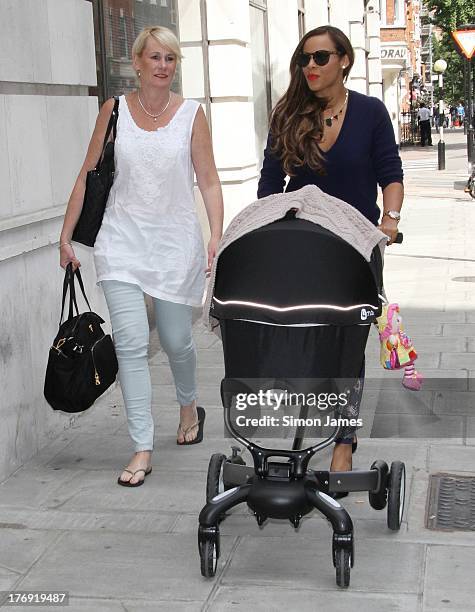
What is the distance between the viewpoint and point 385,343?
458 cm

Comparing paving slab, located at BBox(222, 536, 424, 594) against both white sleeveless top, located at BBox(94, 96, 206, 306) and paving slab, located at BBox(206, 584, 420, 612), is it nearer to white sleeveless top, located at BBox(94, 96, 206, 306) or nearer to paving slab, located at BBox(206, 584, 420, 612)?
paving slab, located at BBox(206, 584, 420, 612)

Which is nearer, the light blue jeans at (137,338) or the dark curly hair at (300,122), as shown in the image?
the dark curly hair at (300,122)

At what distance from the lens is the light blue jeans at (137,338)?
5.17m

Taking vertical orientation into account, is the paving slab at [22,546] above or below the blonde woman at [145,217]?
below

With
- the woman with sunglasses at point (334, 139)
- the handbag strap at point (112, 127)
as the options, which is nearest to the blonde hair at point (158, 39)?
the handbag strap at point (112, 127)

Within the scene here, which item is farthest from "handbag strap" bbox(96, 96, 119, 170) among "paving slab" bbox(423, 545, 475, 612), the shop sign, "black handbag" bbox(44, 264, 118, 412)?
the shop sign

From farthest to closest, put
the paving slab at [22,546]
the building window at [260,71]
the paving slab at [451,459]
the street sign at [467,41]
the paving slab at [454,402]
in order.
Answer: the street sign at [467,41], the building window at [260,71], the paving slab at [454,402], the paving slab at [451,459], the paving slab at [22,546]

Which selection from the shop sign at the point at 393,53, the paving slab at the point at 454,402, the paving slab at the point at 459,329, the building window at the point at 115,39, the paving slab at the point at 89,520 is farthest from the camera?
the shop sign at the point at 393,53

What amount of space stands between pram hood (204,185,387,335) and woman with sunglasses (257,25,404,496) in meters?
0.67

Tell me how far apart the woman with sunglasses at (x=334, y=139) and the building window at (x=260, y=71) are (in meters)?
7.64

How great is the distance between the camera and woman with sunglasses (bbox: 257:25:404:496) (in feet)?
15.1

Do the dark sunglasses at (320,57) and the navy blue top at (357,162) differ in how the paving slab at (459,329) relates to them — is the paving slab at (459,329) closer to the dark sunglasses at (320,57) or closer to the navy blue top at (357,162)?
the navy blue top at (357,162)

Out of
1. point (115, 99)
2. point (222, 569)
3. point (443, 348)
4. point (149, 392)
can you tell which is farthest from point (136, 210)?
point (443, 348)

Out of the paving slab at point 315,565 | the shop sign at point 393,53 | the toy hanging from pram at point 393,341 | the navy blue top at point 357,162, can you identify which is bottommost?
the paving slab at point 315,565
